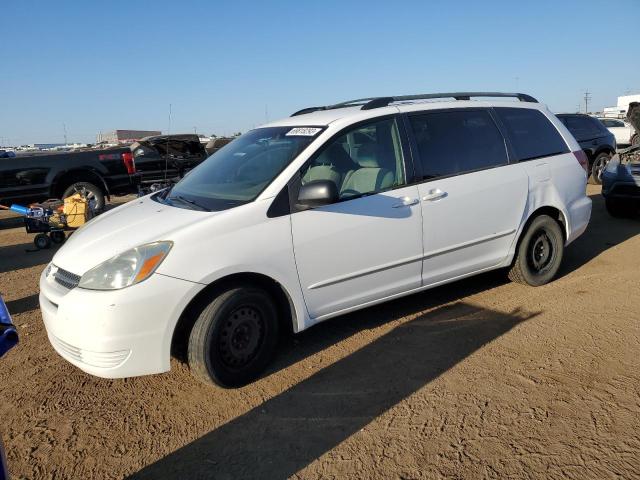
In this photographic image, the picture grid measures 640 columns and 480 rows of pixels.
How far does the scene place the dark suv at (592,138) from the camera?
11.7 metres

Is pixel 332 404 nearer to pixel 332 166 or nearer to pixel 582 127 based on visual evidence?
pixel 332 166

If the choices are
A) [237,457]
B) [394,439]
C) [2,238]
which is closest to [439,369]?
[394,439]

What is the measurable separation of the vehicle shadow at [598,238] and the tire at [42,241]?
283 inches

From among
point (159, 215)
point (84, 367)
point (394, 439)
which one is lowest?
point (394, 439)

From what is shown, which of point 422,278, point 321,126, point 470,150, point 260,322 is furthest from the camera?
point 470,150

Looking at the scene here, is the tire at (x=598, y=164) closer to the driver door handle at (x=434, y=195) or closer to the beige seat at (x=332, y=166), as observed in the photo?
the driver door handle at (x=434, y=195)

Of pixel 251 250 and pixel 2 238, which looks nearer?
pixel 251 250

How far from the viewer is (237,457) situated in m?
2.70

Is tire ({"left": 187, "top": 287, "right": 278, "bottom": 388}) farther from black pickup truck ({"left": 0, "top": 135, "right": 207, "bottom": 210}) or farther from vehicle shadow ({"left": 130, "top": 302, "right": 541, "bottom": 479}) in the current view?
black pickup truck ({"left": 0, "top": 135, "right": 207, "bottom": 210})

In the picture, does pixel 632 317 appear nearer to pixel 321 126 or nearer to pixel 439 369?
pixel 439 369

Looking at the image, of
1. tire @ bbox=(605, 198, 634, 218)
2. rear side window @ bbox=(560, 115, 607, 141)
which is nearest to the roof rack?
tire @ bbox=(605, 198, 634, 218)

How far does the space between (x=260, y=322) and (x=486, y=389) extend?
4.92ft

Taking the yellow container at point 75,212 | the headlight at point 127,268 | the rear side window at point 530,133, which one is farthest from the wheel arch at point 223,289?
the yellow container at point 75,212

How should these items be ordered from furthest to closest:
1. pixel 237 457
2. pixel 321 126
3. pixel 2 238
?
pixel 2 238
pixel 321 126
pixel 237 457
